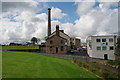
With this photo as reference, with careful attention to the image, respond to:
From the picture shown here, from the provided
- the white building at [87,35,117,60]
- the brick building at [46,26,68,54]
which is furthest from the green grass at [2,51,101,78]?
the brick building at [46,26,68,54]

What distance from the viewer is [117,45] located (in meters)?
40.6

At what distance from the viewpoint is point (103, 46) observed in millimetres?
43094

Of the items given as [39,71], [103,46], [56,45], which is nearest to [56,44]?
[56,45]

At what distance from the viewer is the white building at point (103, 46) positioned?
42.6m

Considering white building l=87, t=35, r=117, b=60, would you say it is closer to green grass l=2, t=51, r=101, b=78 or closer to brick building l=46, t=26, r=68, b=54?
brick building l=46, t=26, r=68, b=54

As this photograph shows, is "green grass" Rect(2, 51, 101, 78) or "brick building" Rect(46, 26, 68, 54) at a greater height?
"brick building" Rect(46, 26, 68, 54)

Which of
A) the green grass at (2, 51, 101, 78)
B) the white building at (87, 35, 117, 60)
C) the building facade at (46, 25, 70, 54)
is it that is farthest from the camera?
the building facade at (46, 25, 70, 54)

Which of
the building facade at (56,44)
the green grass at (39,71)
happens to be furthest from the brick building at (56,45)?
the green grass at (39,71)

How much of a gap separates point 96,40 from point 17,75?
3547 centimetres

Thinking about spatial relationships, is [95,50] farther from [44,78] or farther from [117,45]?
[44,78]

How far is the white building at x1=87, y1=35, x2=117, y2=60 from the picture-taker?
42.6 meters

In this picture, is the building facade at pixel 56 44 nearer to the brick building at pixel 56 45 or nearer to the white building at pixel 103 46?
the brick building at pixel 56 45

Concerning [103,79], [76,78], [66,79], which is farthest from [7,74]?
[103,79]

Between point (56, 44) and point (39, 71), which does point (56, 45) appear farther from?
point (39, 71)
